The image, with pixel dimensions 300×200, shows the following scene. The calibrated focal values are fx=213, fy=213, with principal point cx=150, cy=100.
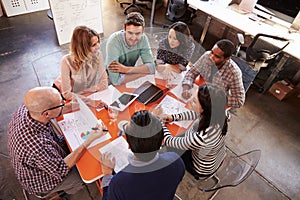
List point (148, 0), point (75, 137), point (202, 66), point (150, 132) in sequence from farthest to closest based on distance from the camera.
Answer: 1. point (148, 0)
2. point (202, 66)
3. point (75, 137)
4. point (150, 132)

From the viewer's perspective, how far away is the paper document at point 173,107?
5.21ft

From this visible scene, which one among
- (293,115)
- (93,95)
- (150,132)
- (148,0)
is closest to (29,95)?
(93,95)

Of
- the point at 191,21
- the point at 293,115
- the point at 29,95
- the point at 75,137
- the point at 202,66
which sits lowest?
the point at 293,115

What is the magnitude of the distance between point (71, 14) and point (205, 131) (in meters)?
2.95

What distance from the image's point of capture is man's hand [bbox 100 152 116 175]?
1.27m

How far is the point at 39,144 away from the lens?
3.94 ft

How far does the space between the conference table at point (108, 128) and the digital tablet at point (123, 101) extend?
0.03m

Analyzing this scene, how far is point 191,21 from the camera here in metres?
4.37

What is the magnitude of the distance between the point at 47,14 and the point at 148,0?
2.06m

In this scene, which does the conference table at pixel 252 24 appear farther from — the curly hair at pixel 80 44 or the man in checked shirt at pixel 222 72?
the curly hair at pixel 80 44

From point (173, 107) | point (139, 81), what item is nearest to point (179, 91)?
point (173, 107)

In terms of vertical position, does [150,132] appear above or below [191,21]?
above

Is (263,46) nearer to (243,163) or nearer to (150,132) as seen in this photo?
(243,163)

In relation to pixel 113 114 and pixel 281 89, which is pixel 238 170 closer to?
pixel 113 114
